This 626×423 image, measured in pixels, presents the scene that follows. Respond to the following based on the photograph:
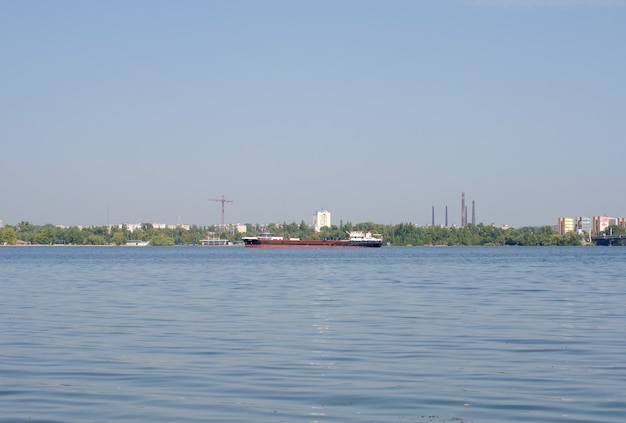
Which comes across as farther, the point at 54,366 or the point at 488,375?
the point at 54,366

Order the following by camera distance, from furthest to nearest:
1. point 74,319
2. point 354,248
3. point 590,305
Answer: point 354,248
point 590,305
point 74,319

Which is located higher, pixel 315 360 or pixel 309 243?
pixel 309 243

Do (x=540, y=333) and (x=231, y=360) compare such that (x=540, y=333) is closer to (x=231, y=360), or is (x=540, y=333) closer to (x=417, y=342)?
(x=417, y=342)

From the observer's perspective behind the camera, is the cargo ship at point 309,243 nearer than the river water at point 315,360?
No

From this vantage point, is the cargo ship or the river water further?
the cargo ship

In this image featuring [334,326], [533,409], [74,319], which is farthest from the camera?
[74,319]

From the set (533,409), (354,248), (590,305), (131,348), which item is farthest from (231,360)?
(354,248)

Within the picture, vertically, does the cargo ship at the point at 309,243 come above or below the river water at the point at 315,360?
above

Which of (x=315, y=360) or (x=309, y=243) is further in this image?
(x=309, y=243)

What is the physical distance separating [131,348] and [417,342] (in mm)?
5613

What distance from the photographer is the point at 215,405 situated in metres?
11.9

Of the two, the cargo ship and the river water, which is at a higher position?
the cargo ship

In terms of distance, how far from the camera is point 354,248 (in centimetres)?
19275

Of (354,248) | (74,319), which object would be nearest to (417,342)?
(74,319)
